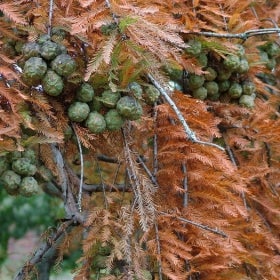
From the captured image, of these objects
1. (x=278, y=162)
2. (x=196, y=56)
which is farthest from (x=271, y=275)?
(x=196, y=56)

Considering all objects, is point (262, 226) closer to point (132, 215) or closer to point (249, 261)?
point (249, 261)

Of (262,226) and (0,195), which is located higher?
(262,226)

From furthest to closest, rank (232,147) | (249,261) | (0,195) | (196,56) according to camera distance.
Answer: (0,195) → (232,147) → (196,56) → (249,261)

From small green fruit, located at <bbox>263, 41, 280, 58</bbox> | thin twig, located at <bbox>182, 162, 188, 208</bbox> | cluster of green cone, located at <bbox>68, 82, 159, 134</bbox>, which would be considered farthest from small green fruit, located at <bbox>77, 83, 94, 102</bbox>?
small green fruit, located at <bbox>263, 41, 280, 58</bbox>

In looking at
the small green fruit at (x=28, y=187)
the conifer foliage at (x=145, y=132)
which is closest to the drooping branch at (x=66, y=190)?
the conifer foliage at (x=145, y=132)

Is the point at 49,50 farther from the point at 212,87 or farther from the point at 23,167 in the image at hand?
the point at 212,87

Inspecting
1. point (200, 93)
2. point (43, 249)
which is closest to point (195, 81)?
point (200, 93)
